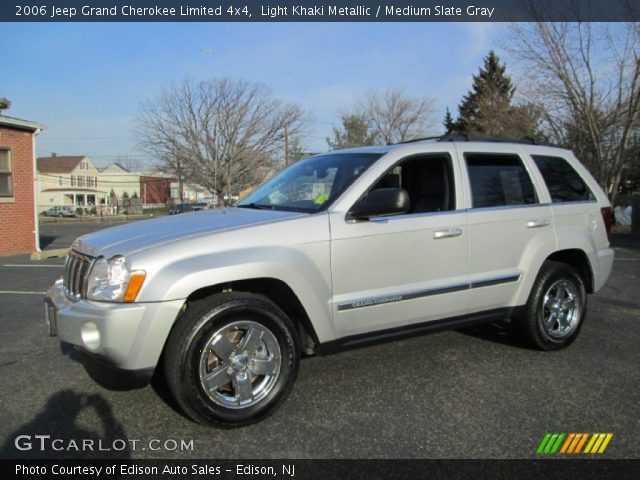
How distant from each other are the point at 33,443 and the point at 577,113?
23.5 metres

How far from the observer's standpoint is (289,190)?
418cm

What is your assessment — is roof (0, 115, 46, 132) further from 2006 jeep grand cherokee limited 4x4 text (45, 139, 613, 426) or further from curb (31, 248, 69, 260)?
2006 jeep grand cherokee limited 4x4 text (45, 139, 613, 426)

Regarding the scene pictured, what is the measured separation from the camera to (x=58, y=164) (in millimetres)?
77375

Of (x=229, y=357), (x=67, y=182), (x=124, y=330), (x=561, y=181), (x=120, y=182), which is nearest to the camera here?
(x=124, y=330)

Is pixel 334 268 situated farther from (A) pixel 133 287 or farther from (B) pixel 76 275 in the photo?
(B) pixel 76 275

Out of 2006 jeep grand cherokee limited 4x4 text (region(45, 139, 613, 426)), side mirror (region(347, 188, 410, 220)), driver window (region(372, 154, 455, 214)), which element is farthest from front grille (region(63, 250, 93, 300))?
driver window (region(372, 154, 455, 214))

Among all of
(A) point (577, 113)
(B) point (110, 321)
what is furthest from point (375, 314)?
(A) point (577, 113)

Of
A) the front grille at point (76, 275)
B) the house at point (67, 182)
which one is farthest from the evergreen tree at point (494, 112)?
the house at point (67, 182)

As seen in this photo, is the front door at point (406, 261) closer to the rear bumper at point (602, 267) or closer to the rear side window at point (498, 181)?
the rear side window at point (498, 181)

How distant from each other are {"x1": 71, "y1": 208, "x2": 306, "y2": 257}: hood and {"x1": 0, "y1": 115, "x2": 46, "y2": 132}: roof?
40.3ft

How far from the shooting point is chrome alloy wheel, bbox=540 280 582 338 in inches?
176

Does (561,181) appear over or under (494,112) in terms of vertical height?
under

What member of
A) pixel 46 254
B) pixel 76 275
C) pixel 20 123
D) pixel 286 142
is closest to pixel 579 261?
pixel 76 275

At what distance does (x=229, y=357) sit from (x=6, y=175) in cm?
1356
